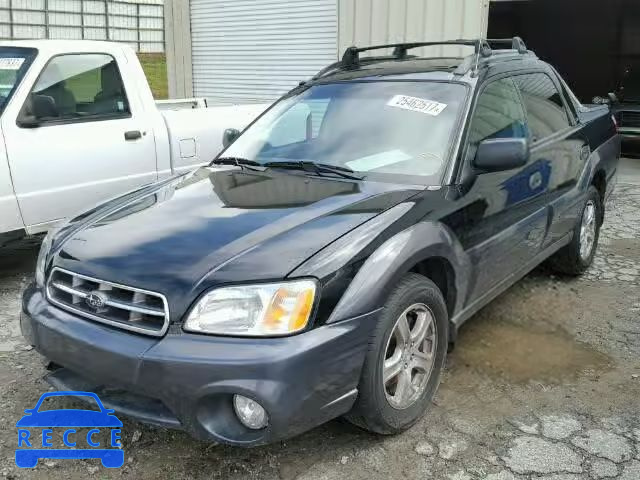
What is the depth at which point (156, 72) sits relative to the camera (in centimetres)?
2155

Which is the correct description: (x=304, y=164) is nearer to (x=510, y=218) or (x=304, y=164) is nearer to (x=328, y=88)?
(x=328, y=88)

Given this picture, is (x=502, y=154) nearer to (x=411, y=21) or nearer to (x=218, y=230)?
(x=218, y=230)

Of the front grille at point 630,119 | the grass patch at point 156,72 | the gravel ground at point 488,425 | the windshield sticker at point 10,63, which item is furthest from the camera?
the grass patch at point 156,72

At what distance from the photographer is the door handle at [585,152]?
473cm

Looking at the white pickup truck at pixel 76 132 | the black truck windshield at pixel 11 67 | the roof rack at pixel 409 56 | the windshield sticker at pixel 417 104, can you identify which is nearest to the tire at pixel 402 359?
the windshield sticker at pixel 417 104

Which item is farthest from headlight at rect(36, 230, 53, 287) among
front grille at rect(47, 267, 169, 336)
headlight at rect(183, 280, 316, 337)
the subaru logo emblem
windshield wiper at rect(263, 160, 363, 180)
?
windshield wiper at rect(263, 160, 363, 180)

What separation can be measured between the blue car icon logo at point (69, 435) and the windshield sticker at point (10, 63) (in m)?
3.07

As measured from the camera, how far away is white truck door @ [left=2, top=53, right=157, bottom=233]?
4.92 meters

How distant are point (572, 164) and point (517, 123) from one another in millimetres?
775

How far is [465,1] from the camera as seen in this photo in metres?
8.65

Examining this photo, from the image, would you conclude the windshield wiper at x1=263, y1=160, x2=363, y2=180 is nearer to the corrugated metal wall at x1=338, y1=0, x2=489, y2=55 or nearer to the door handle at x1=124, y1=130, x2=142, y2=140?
the door handle at x1=124, y1=130, x2=142, y2=140

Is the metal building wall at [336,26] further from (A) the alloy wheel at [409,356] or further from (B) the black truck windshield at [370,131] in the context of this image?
(A) the alloy wheel at [409,356]

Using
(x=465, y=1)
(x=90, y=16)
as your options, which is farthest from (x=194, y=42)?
(x=90, y=16)

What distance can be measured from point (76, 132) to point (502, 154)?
3.44 m
